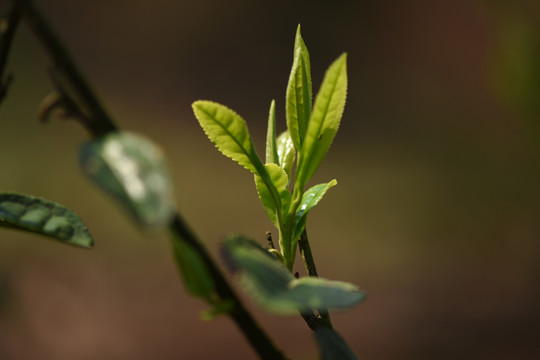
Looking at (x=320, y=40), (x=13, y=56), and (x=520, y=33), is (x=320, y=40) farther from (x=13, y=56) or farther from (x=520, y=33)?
(x=13, y=56)

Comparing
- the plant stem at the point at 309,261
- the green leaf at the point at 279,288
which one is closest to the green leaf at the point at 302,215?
the plant stem at the point at 309,261

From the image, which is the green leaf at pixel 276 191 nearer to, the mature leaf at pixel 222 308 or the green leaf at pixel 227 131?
the green leaf at pixel 227 131

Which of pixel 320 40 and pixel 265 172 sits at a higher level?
pixel 320 40

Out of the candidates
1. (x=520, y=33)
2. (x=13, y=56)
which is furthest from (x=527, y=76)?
(x=13, y=56)

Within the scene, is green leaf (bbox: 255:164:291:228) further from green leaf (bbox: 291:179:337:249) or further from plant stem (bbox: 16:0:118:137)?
plant stem (bbox: 16:0:118:137)

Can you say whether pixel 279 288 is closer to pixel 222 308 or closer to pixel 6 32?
pixel 222 308

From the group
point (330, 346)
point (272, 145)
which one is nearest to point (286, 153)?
point (272, 145)

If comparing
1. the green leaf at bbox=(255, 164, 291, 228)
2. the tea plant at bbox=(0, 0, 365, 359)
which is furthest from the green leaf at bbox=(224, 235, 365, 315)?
the green leaf at bbox=(255, 164, 291, 228)
